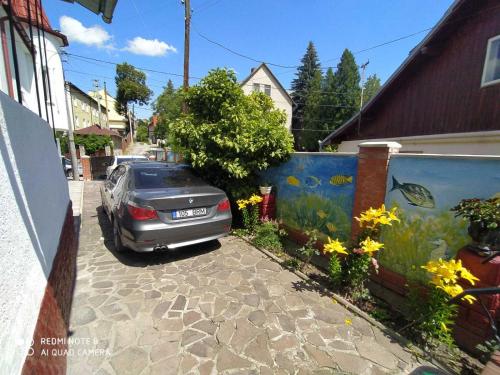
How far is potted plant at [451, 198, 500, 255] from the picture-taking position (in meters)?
2.16

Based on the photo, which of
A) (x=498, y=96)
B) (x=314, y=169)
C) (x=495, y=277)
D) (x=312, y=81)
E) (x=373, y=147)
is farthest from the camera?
(x=312, y=81)

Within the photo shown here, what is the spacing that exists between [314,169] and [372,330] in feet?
8.83

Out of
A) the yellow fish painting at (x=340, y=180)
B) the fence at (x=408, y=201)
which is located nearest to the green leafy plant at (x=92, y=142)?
the fence at (x=408, y=201)

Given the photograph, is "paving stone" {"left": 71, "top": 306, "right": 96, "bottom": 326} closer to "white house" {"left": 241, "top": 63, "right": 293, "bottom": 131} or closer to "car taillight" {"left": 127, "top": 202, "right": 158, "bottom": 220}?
"car taillight" {"left": 127, "top": 202, "right": 158, "bottom": 220}

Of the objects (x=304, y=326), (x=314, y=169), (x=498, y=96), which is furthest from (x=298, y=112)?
(x=304, y=326)

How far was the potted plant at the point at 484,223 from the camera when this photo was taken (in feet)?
7.08

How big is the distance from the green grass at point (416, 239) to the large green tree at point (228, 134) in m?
2.60

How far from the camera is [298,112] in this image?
39.5m

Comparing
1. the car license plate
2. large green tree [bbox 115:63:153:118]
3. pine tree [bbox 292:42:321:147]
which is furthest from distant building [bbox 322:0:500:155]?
large green tree [bbox 115:63:153:118]

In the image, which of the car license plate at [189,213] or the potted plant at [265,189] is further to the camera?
the potted plant at [265,189]

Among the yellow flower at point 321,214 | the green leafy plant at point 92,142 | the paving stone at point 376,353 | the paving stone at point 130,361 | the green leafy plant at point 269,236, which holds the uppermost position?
the green leafy plant at point 92,142

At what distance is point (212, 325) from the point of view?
2.63 m

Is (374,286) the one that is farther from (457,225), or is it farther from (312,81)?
(312,81)

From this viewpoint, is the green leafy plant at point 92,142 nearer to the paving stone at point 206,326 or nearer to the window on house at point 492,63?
the paving stone at point 206,326
